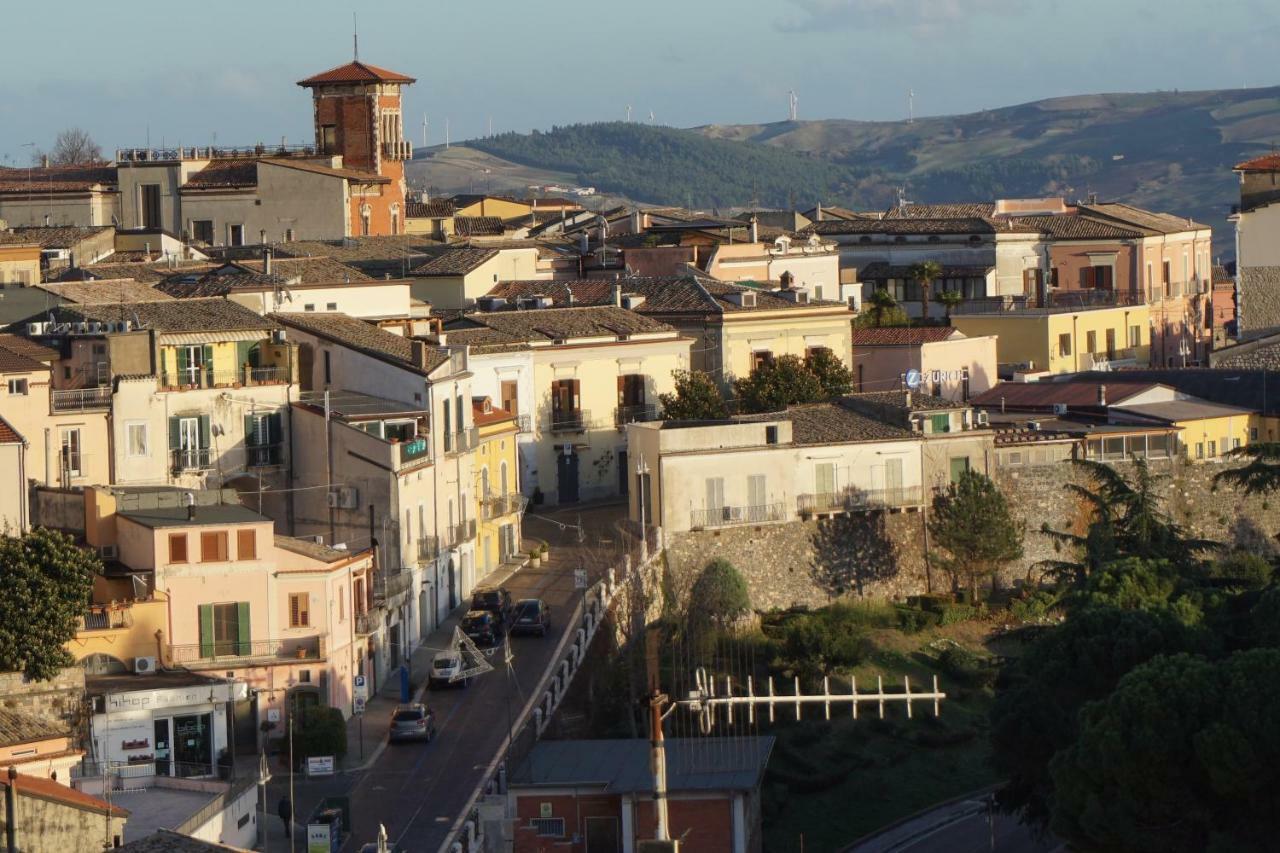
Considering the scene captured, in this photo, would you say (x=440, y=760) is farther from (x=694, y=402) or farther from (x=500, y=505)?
(x=694, y=402)

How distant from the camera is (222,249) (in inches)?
2844

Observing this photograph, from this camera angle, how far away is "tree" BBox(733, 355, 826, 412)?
195 feet

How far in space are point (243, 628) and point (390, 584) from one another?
368cm

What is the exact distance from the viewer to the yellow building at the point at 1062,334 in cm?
7238

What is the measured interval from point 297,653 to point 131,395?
7.50 meters

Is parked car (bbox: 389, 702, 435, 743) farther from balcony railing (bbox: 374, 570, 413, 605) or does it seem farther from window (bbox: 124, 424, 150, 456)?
window (bbox: 124, 424, 150, 456)

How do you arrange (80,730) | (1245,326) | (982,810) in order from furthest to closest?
(1245,326), (982,810), (80,730)

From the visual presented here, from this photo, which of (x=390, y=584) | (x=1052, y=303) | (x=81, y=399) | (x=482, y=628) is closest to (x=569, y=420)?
(x=482, y=628)

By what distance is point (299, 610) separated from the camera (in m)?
43.5

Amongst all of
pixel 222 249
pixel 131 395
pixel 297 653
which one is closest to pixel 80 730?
pixel 297 653

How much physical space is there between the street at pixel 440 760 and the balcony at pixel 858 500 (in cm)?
734

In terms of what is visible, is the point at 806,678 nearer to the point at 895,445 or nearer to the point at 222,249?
the point at 895,445

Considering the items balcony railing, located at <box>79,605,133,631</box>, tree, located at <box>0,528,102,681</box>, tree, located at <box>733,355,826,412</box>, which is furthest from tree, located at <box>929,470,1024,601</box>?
tree, located at <box>0,528,102,681</box>

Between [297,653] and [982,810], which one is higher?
[297,653]
